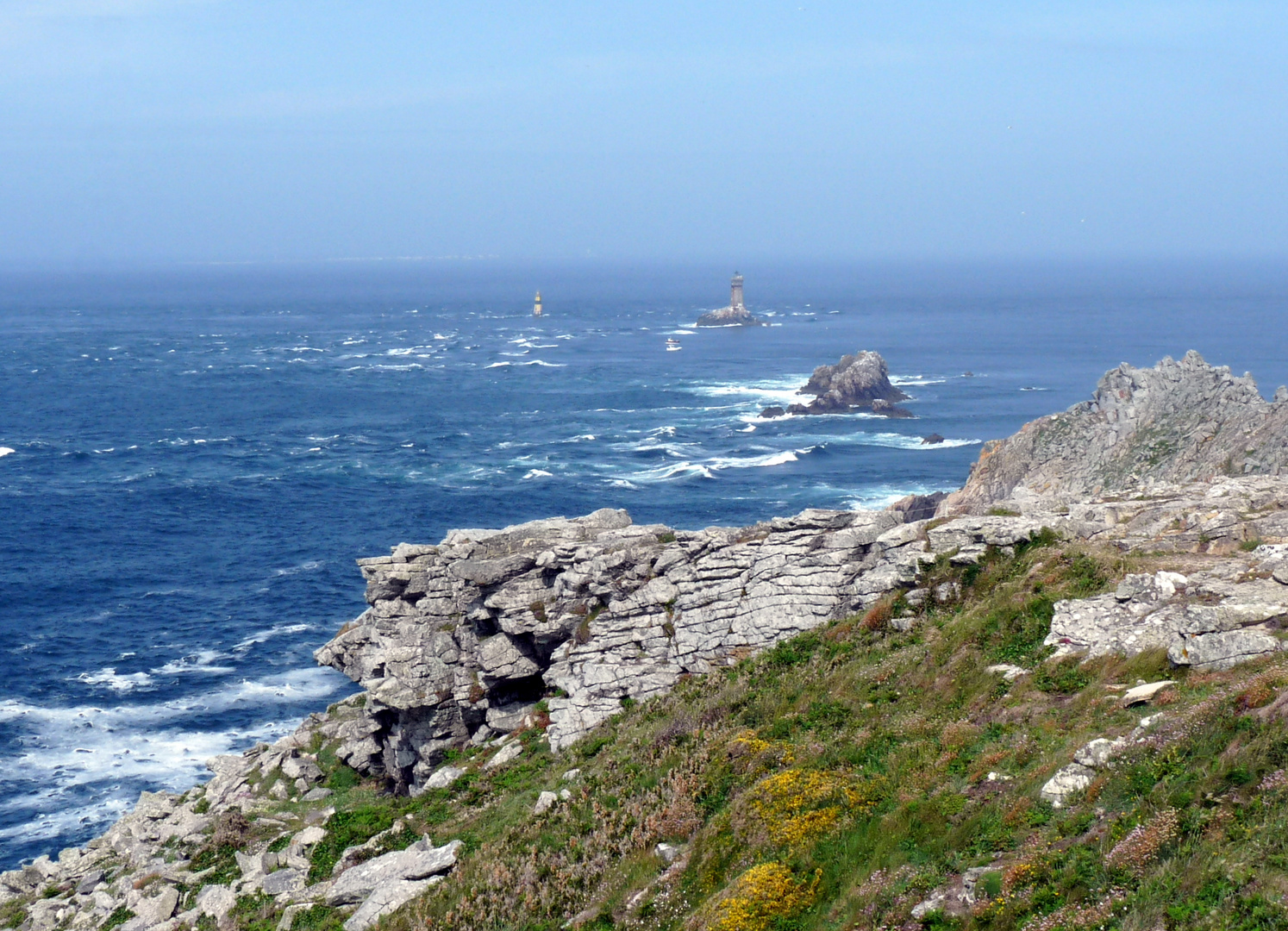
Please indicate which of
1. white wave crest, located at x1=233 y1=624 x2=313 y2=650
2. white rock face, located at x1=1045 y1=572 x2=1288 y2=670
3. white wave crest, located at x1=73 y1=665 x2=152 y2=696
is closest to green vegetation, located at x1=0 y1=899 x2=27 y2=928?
white wave crest, located at x1=73 y1=665 x2=152 y2=696

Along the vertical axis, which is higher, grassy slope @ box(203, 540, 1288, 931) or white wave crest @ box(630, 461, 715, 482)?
A: grassy slope @ box(203, 540, 1288, 931)

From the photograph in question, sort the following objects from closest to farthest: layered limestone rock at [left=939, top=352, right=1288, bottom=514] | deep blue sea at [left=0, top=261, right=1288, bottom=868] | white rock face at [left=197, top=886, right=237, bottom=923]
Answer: white rock face at [left=197, top=886, right=237, bottom=923] < layered limestone rock at [left=939, top=352, right=1288, bottom=514] < deep blue sea at [left=0, top=261, right=1288, bottom=868]

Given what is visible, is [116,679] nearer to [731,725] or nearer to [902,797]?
[731,725]

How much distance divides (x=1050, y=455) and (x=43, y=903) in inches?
1963

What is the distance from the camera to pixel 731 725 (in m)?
24.2

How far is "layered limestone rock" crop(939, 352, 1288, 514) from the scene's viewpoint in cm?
4881

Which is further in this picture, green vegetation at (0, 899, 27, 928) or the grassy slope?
green vegetation at (0, 899, 27, 928)

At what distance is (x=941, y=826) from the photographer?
17.1m

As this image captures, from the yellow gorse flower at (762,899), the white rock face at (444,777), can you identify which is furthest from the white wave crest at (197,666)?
the yellow gorse flower at (762,899)

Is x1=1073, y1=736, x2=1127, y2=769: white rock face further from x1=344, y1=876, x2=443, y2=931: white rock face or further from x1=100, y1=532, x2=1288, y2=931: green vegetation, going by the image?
x1=344, y1=876, x2=443, y2=931: white rock face

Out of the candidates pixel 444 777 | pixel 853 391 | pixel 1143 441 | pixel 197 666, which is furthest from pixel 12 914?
pixel 853 391

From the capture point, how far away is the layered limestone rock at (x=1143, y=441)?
160 ft

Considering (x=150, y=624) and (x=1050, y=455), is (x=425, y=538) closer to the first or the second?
(x=150, y=624)

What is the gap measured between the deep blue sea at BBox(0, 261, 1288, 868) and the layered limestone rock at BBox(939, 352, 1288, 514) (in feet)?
90.5
